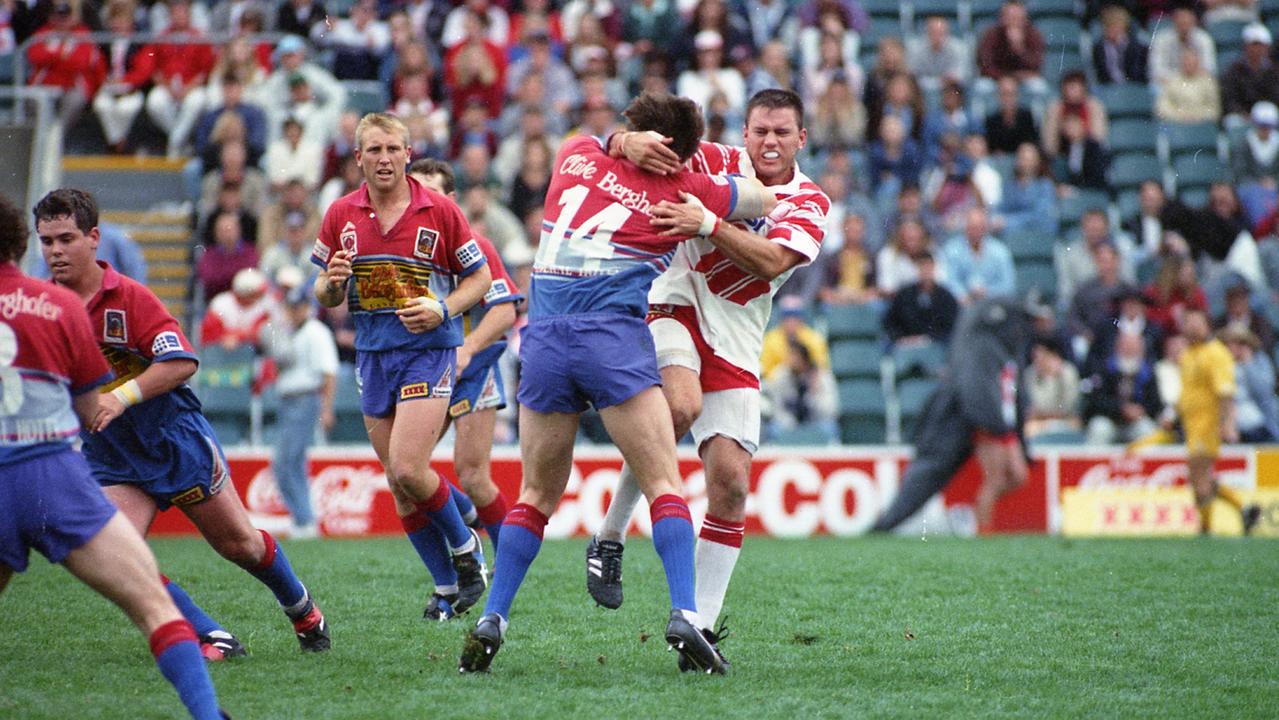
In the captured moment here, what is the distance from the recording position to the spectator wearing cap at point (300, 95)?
1694 cm

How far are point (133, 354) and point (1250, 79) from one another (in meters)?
16.1

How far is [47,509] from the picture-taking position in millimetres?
4773

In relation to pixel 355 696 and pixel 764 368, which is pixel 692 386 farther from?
pixel 764 368

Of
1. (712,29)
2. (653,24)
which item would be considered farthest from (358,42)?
(712,29)

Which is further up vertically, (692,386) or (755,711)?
(692,386)

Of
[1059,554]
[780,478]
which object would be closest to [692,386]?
[1059,554]

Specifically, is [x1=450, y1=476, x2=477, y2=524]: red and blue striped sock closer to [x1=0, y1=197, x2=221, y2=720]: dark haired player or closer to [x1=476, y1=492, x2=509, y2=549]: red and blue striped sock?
[x1=476, y1=492, x2=509, y2=549]: red and blue striped sock

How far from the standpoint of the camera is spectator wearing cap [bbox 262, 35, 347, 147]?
1694 cm

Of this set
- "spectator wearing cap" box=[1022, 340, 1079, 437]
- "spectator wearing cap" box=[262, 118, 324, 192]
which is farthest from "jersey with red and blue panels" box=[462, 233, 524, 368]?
"spectator wearing cap" box=[1022, 340, 1079, 437]

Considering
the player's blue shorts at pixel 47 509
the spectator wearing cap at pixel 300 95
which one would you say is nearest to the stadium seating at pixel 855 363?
the spectator wearing cap at pixel 300 95

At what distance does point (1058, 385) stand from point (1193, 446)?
5.29ft

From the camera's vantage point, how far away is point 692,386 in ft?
21.9

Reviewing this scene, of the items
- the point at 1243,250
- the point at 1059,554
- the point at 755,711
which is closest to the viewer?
the point at 755,711

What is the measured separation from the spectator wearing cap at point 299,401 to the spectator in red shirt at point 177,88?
443cm
